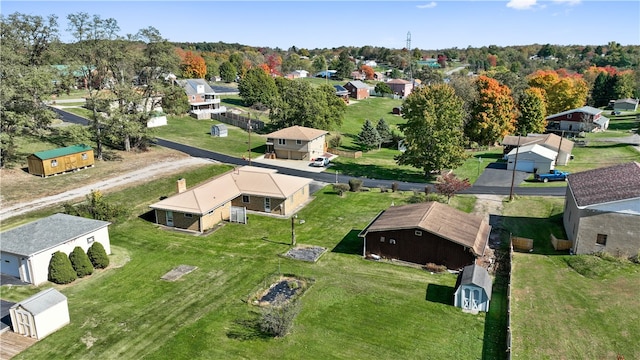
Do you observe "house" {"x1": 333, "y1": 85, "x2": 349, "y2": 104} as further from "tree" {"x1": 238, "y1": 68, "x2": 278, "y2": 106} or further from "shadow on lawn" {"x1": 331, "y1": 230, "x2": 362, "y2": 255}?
"shadow on lawn" {"x1": 331, "y1": 230, "x2": 362, "y2": 255}

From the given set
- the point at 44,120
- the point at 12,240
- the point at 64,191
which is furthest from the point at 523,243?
the point at 44,120

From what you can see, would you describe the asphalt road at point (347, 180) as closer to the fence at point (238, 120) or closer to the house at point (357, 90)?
the fence at point (238, 120)

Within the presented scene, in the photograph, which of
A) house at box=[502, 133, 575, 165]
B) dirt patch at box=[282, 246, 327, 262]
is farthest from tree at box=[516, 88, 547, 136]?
dirt patch at box=[282, 246, 327, 262]

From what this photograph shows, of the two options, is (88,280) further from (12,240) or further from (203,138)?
(203,138)

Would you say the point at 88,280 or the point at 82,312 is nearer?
the point at 82,312

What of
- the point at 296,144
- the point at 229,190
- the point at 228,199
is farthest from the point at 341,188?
the point at 296,144
